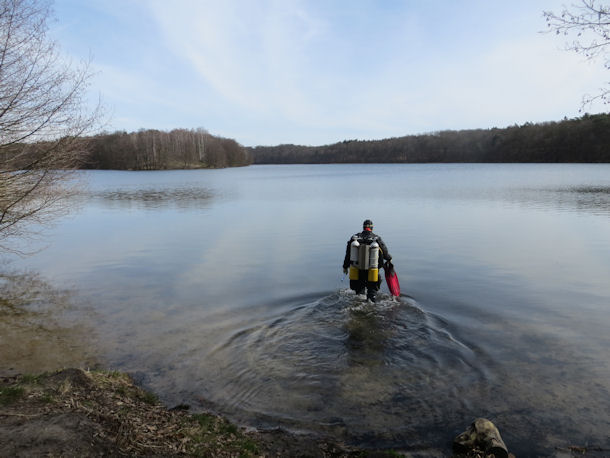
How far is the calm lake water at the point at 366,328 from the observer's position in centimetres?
599

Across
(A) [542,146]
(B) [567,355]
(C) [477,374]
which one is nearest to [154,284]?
(C) [477,374]

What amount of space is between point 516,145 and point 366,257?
144104mm

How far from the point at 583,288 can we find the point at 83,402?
13213mm

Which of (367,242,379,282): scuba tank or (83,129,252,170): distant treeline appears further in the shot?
(83,129,252,170): distant treeline

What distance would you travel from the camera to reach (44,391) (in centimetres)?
546

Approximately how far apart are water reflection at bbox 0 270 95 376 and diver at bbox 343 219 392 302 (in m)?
6.02

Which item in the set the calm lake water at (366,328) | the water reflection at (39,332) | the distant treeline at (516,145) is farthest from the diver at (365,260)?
the distant treeline at (516,145)

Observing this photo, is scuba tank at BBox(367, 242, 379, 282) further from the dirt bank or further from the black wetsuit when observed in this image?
the dirt bank

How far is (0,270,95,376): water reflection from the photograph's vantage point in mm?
7769

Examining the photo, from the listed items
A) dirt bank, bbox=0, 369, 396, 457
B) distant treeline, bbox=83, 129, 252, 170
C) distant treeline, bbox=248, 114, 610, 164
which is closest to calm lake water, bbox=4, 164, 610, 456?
dirt bank, bbox=0, 369, 396, 457

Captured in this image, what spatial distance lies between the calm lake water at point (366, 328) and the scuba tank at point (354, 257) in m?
0.87

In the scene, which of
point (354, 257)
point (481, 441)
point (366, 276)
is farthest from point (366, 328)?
point (481, 441)

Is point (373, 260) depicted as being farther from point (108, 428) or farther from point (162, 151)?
point (162, 151)

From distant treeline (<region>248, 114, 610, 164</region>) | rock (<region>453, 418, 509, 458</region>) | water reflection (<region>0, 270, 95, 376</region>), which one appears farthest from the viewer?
distant treeline (<region>248, 114, 610, 164</region>)
